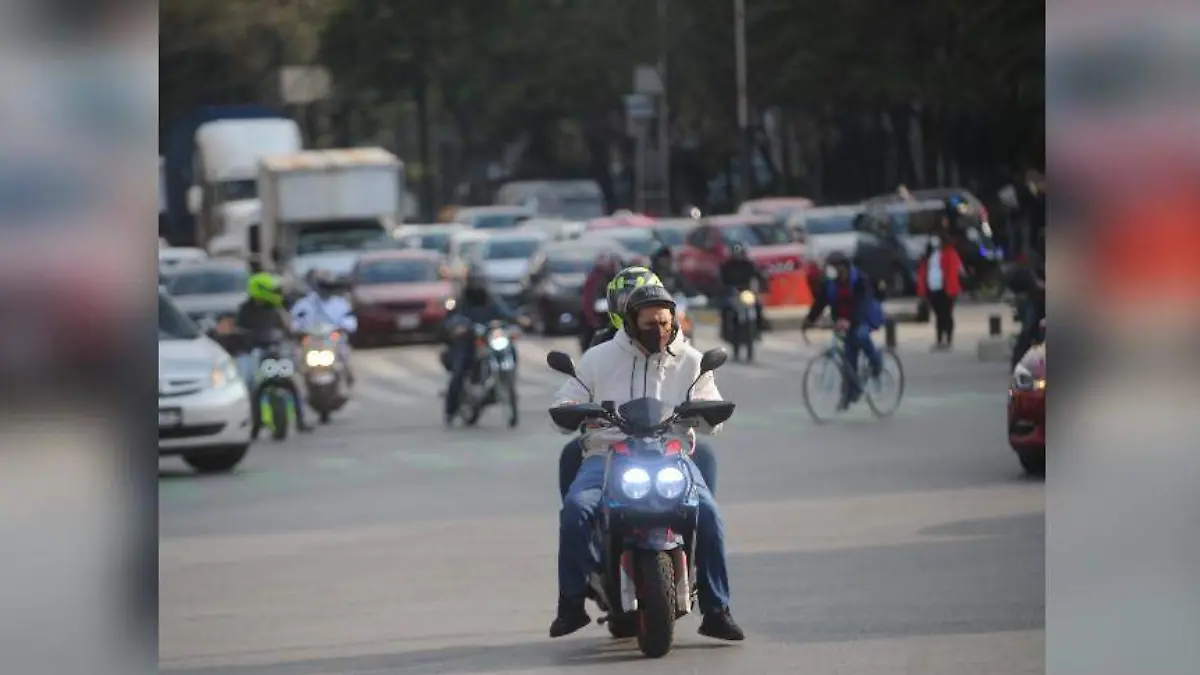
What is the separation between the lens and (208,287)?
4078 centimetres

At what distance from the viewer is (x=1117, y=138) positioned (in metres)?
6.39

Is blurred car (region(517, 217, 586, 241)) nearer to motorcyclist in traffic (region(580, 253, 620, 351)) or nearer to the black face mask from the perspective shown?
motorcyclist in traffic (region(580, 253, 620, 351))

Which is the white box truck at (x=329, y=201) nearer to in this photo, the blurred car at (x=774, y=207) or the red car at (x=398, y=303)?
the red car at (x=398, y=303)

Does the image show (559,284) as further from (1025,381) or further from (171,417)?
(1025,381)

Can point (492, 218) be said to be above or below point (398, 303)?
above

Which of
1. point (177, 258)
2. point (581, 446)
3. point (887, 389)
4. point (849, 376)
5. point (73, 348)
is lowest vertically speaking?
point (887, 389)

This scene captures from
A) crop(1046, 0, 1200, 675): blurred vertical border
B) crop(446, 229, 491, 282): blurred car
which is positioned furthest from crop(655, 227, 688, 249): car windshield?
crop(1046, 0, 1200, 675): blurred vertical border

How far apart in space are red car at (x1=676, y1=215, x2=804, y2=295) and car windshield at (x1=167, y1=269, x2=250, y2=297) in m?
9.95

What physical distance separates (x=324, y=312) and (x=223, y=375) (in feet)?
22.1

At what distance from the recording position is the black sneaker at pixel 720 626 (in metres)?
11.6

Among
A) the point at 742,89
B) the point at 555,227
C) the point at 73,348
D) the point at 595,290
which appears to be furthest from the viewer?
the point at 742,89

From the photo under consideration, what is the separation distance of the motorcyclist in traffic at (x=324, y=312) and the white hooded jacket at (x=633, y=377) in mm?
16562

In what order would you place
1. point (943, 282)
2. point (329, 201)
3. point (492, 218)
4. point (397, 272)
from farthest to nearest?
point (492, 218) → point (329, 201) → point (397, 272) → point (943, 282)

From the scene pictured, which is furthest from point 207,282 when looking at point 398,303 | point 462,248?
point 462,248
